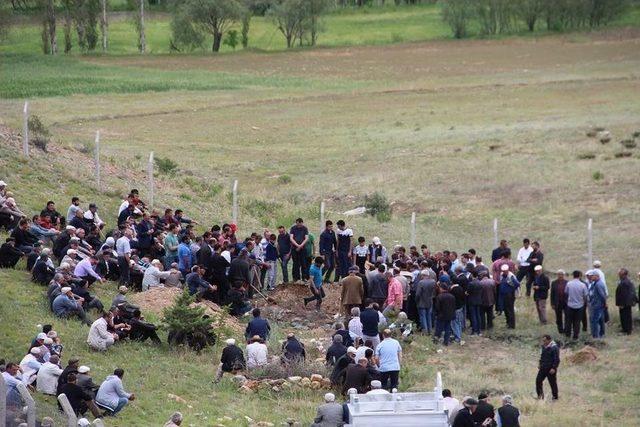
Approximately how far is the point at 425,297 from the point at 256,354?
490 centimetres

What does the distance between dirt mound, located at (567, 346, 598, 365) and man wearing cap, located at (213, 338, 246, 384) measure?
6618mm

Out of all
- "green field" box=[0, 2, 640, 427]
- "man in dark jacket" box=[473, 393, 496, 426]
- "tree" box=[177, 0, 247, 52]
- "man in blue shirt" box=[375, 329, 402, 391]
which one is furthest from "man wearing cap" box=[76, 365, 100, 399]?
"tree" box=[177, 0, 247, 52]

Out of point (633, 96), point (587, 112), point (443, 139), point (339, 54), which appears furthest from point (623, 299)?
point (339, 54)

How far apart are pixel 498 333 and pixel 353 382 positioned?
6.98 m

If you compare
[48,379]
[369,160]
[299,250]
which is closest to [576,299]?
[299,250]

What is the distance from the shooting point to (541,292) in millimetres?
27219

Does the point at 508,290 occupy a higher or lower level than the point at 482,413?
lower

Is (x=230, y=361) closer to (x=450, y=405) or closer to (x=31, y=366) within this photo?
(x=31, y=366)

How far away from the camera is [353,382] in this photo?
2089cm

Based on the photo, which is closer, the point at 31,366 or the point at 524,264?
the point at 31,366

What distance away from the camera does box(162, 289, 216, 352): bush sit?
2359 centimetres

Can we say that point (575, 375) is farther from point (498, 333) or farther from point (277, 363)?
point (277, 363)

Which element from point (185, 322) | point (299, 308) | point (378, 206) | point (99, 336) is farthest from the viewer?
point (378, 206)

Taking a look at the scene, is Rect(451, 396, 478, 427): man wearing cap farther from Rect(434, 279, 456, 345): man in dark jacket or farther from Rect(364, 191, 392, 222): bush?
Rect(364, 191, 392, 222): bush
